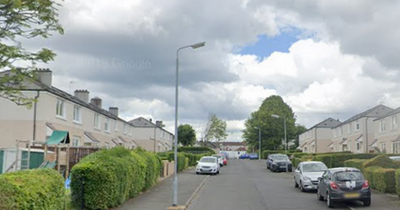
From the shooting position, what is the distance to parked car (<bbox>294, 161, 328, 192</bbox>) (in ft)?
69.2

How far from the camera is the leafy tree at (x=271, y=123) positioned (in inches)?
3585

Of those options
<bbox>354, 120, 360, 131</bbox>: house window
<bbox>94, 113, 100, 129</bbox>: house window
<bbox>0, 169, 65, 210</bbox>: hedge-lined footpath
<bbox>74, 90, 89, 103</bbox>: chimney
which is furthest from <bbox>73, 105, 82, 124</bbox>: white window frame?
<bbox>354, 120, 360, 131</bbox>: house window

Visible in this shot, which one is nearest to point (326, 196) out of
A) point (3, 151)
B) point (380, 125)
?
point (3, 151)

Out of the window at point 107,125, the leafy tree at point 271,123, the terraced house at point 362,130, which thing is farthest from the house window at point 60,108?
the leafy tree at point 271,123

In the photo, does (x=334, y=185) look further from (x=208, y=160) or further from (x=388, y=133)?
(x=388, y=133)

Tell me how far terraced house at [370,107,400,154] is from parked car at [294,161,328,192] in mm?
24802

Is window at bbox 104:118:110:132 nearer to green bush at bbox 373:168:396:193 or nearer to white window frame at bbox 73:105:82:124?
white window frame at bbox 73:105:82:124

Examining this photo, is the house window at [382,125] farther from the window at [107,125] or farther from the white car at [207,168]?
the window at [107,125]

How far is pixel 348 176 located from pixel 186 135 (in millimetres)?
76203

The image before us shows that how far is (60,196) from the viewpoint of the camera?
10297 mm

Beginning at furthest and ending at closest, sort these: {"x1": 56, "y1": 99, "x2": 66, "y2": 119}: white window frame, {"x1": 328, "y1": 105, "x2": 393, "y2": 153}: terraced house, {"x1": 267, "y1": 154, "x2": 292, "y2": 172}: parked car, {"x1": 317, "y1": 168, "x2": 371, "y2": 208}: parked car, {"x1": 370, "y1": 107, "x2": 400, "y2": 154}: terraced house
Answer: {"x1": 328, "y1": 105, "x2": 393, "y2": 153}: terraced house → {"x1": 370, "y1": 107, "x2": 400, "y2": 154}: terraced house → {"x1": 267, "y1": 154, "x2": 292, "y2": 172}: parked car → {"x1": 56, "y1": 99, "x2": 66, "y2": 119}: white window frame → {"x1": 317, "y1": 168, "x2": 371, "y2": 208}: parked car

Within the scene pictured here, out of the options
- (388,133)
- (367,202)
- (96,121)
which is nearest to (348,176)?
(367,202)

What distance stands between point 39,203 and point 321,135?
7758 centimetres

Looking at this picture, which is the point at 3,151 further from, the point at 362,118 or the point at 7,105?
the point at 362,118
